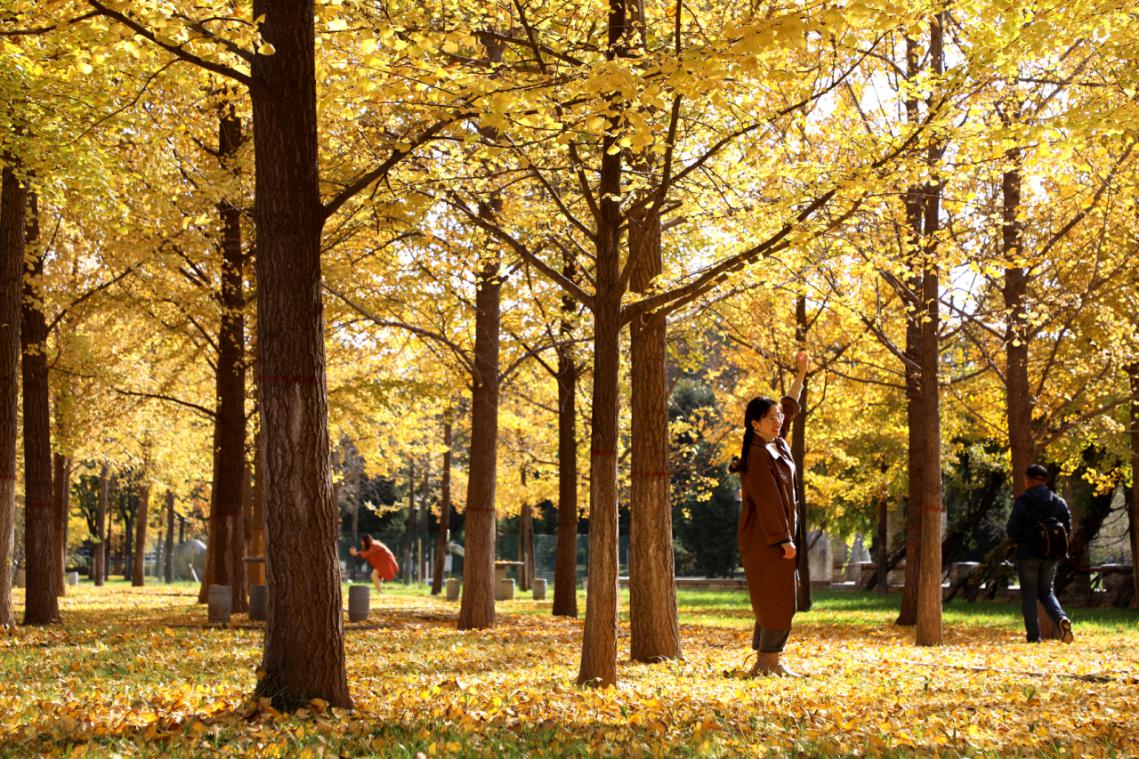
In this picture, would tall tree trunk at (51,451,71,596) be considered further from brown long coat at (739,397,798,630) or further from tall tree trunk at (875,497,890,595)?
brown long coat at (739,397,798,630)

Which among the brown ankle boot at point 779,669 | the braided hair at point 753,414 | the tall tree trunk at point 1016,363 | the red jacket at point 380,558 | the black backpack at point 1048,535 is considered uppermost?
the tall tree trunk at point 1016,363

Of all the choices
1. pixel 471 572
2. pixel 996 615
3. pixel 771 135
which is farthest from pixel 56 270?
pixel 996 615

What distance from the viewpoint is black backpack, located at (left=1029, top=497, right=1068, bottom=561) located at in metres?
12.0

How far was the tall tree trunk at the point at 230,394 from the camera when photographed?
16.1 metres

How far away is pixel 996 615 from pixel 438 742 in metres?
15.6

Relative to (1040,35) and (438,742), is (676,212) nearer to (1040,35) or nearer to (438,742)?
(1040,35)

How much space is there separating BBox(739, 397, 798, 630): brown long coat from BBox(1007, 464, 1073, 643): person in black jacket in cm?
497

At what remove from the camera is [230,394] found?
1642 centimetres

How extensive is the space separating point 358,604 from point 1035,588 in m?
9.03

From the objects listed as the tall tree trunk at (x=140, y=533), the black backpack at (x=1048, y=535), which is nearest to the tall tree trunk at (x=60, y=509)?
the tall tree trunk at (x=140, y=533)

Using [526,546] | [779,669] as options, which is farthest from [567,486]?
[526,546]

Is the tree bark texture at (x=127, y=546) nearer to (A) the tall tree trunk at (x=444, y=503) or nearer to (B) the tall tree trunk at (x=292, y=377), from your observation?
(A) the tall tree trunk at (x=444, y=503)

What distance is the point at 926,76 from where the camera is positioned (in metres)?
8.80

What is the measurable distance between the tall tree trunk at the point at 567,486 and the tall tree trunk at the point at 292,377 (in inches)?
439
